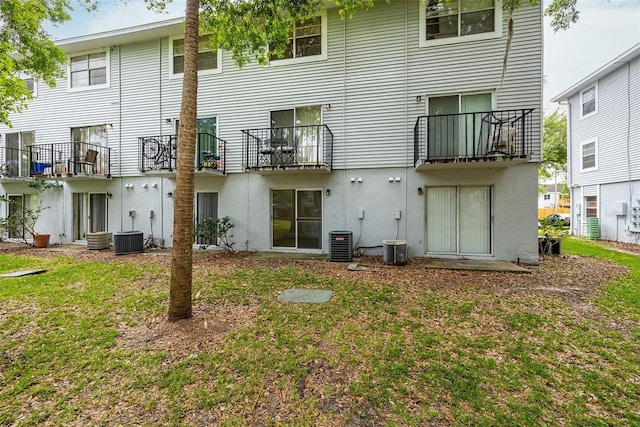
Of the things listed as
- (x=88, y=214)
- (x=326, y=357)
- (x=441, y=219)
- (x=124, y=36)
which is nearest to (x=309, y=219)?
(x=441, y=219)

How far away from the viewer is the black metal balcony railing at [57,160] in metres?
10.5

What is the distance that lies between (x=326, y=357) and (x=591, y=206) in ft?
57.4

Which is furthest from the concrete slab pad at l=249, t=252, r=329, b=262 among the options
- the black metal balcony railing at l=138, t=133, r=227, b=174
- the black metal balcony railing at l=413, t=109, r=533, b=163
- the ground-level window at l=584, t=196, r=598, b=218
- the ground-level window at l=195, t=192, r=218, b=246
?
the ground-level window at l=584, t=196, r=598, b=218

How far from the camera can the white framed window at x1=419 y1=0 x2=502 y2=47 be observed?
7.87 metres

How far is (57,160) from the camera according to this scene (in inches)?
449

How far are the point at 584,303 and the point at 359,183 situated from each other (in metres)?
5.73

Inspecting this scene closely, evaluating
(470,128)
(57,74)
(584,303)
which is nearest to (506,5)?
(470,128)

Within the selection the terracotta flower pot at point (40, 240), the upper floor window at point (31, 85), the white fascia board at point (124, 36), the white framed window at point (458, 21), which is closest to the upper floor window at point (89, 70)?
the white fascia board at point (124, 36)

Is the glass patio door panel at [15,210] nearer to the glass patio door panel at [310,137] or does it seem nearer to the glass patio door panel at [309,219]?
the glass patio door panel at [309,219]

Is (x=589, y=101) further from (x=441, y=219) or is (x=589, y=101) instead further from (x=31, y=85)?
(x=31, y=85)

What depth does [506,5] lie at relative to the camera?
6824mm

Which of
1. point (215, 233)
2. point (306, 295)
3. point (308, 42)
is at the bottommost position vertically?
point (306, 295)

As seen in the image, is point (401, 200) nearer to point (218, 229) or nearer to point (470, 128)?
point (470, 128)

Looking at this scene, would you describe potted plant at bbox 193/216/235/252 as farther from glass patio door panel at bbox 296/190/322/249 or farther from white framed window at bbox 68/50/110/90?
white framed window at bbox 68/50/110/90
